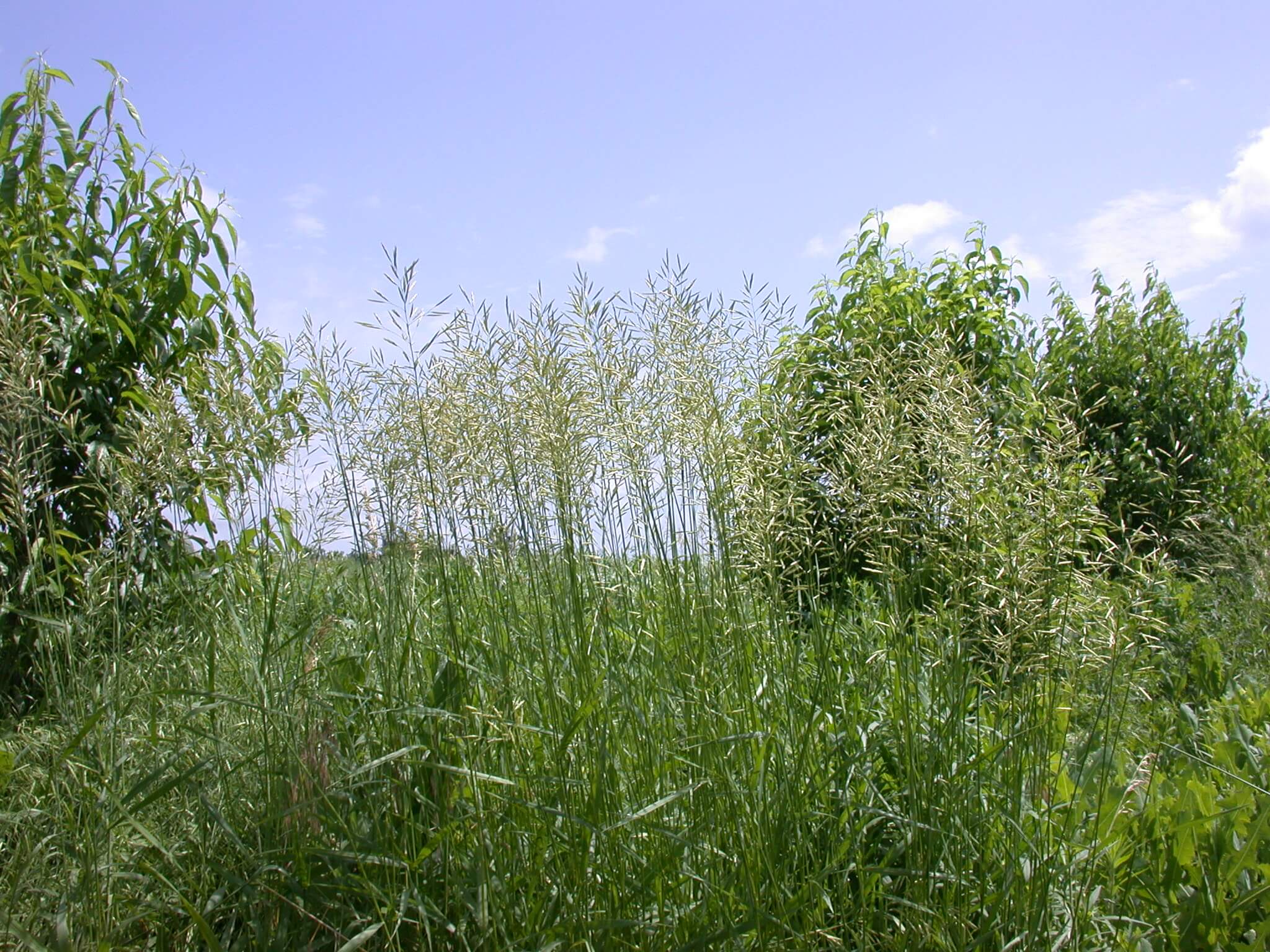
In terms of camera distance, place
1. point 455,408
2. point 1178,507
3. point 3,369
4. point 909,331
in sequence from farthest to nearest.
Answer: point 1178,507
point 909,331
point 455,408
point 3,369

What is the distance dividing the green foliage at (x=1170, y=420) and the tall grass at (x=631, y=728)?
364cm

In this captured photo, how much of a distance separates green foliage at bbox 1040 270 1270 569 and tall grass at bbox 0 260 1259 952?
12.0 ft

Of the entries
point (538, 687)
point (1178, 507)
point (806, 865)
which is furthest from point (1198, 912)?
point (1178, 507)

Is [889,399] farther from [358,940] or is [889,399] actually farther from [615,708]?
[358,940]

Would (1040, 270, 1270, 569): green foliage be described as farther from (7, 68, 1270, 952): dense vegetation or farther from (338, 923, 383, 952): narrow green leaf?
(338, 923, 383, 952): narrow green leaf

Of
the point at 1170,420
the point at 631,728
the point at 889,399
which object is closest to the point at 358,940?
the point at 631,728

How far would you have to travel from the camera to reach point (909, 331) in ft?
12.7

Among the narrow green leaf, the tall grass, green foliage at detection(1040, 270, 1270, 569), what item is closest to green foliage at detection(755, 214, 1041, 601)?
the tall grass

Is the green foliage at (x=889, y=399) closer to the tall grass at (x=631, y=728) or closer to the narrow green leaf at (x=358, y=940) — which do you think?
the tall grass at (x=631, y=728)

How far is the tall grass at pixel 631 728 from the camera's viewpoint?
70.4 inches

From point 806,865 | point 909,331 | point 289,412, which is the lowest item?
point 806,865

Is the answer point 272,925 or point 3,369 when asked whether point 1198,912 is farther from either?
point 3,369

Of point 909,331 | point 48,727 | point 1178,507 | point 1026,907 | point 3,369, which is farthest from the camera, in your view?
point 1178,507

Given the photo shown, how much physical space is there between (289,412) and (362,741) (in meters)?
1.07
